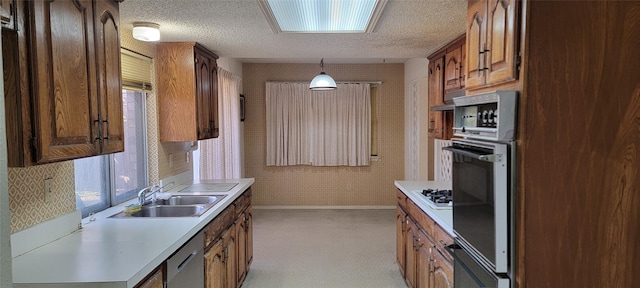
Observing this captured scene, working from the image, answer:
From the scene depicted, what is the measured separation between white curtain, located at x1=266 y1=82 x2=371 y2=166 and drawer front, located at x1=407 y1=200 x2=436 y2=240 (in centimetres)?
323

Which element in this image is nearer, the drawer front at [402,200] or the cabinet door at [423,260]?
the cabinet door at [423,260]

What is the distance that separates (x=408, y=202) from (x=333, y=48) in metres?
1.66

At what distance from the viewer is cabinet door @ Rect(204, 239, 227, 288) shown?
2420mm

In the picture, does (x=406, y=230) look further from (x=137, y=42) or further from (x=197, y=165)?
(x=137, y=42)

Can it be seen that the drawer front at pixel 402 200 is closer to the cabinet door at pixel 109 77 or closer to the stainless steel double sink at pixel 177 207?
the stainless steel double sink at pixel 177 207

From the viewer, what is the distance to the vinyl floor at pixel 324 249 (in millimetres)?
3611

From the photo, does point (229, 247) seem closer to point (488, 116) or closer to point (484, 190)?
point (484, 190)

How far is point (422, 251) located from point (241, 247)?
158 cm

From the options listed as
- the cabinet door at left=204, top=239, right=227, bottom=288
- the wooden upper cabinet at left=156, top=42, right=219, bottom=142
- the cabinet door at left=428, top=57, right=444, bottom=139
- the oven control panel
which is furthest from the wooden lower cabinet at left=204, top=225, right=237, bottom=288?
the cabinet door at left=428, top=57, right=444, bottom=139

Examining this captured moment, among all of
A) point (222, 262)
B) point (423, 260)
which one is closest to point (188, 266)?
point (222, 262)

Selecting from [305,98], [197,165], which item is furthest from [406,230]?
[305,98]

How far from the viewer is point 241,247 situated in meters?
3.35

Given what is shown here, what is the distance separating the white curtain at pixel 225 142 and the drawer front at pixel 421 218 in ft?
8.00

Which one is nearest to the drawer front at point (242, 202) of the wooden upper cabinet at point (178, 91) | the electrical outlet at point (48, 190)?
the wooden upper cabinet at point (178, 91)
